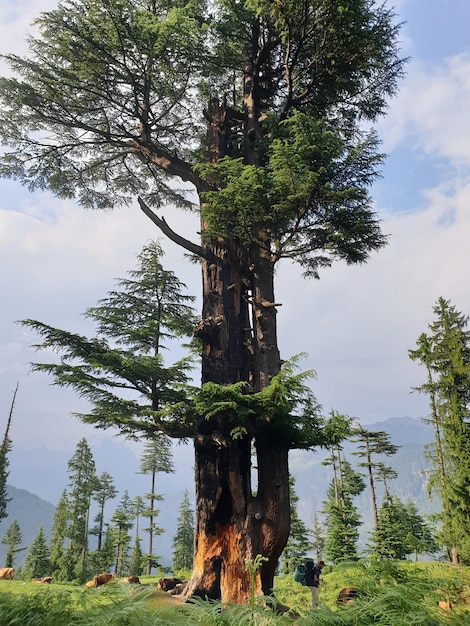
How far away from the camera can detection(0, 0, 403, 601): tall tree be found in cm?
802

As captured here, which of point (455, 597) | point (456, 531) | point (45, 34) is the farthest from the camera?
point (456, 531)

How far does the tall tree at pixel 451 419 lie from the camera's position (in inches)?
705

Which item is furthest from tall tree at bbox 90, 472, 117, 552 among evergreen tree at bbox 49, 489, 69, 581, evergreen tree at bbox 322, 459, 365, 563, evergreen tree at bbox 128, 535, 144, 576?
evergreen tree at bbox 322, 459, 365, 563

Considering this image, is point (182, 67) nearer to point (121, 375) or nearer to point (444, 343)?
point (121, 375)

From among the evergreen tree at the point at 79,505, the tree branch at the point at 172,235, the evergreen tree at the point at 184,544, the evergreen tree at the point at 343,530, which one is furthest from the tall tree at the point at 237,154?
the evergreen tree at the point at 184,544

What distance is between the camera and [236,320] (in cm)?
1016

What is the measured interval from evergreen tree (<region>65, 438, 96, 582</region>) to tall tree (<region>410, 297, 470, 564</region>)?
2624cm

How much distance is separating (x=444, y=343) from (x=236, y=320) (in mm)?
14946

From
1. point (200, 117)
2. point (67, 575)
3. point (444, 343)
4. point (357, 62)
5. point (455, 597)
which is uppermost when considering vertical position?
point (200, 117)

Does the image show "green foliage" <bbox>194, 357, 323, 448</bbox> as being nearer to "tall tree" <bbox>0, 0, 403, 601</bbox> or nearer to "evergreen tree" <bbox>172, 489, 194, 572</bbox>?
"tall tree" <bbox>0, 0, 403, 601</bbox>

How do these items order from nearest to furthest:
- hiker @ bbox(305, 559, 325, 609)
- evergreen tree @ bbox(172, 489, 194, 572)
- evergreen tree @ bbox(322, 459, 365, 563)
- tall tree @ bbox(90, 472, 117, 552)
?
1. hiker @ bbox(305, 559, 325, 609)
2. evergreen tree @ bbox(322, 459, 365, 563)
3. tall tree @ bbox(90, 472, 117, 552)
4. evergreen tree @ bbox(172, 489, 194, 572)

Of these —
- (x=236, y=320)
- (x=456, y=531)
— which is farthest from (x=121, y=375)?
(x=456, y=531)

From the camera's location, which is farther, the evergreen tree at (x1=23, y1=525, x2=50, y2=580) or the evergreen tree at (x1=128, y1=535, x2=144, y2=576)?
the evergreen tree at (x1=128, y1=535, x2=144, y2=576)

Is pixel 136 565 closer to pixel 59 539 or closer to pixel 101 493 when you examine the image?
pixel 101 493
